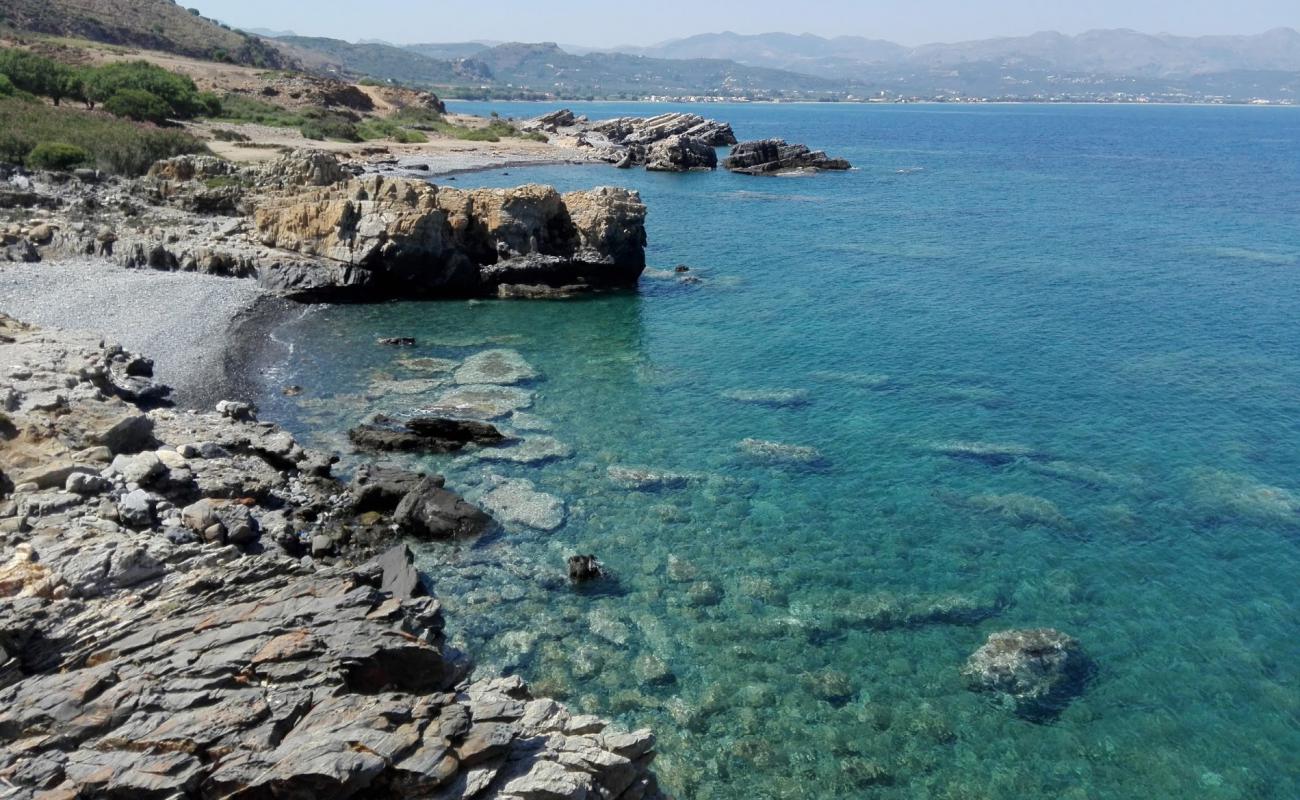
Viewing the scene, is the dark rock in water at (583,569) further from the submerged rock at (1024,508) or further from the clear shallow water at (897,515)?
the submerged rock at (1024,508)

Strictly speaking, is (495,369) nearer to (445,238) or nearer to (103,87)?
(445,238)

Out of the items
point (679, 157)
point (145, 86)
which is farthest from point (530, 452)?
point (679, 157)

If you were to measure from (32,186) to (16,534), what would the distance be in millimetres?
51188

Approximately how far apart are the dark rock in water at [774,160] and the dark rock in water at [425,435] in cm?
9415

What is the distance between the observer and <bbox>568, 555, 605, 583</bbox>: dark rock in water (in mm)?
24641

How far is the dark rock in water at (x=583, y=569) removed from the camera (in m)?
24.6

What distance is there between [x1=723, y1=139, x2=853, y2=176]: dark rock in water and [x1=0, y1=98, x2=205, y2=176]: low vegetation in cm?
7064

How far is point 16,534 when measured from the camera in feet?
64.1

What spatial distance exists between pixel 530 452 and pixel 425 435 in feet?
13.5

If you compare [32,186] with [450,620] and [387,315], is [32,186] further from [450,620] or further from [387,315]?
[450,620]

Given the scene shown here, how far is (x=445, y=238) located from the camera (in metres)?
52.3

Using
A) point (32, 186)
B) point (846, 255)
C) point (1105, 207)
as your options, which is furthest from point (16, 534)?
point (1105, 207)

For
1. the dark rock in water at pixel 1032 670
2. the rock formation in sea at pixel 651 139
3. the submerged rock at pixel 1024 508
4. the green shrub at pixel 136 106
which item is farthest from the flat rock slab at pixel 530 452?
the rock formation in sea at pixel 651 139

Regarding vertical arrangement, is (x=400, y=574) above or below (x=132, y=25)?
below
